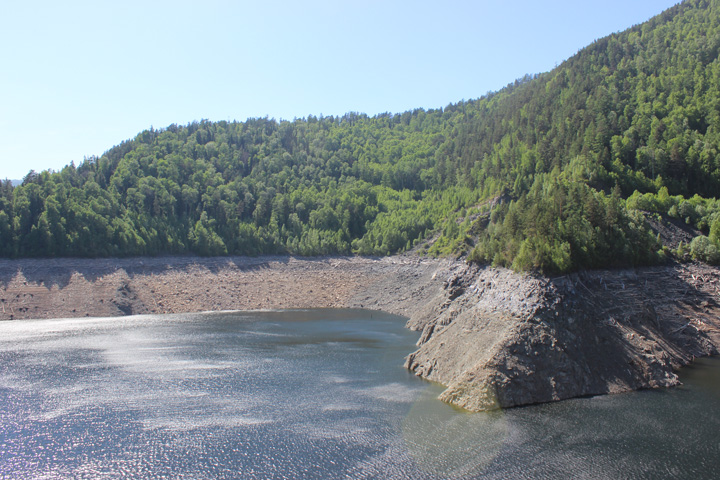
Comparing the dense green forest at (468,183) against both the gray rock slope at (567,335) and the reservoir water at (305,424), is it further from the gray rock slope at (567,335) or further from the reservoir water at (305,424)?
the reservoir water at (305,424)

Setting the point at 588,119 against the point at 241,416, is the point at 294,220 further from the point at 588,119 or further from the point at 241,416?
the point at 241,416

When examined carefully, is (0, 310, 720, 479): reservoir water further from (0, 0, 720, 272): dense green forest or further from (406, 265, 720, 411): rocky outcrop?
(0, 0, 720, 272): dense green forest

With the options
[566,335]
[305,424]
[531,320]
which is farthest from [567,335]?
[305,424]

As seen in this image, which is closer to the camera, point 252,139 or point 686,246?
point 686,246

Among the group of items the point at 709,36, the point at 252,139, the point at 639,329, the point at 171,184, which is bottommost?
the point at 639,329

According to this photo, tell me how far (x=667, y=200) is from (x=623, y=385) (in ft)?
126

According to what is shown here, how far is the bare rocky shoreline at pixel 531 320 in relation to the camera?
37656 millimetres

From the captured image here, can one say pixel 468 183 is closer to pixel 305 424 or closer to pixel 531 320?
pixel 531 320

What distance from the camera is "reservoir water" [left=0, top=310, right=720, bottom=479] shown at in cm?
2770

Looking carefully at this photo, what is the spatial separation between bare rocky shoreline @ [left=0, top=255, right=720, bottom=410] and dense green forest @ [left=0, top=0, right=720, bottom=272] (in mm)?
3217

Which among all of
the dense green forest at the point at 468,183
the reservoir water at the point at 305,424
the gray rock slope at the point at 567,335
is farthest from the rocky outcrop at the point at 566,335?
the dense green forest at the point at 468,183

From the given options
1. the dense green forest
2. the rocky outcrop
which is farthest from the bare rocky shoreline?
the dense green forest

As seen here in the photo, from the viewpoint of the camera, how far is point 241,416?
1394 inches

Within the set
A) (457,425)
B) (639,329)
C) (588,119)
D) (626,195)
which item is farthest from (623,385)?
(588,119)
